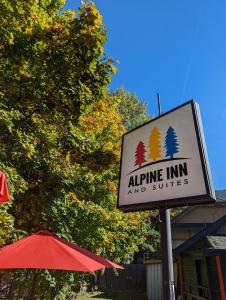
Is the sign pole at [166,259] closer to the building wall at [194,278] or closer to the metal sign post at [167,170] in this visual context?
the metal sign post at [167,170]

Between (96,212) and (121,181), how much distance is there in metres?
6.78

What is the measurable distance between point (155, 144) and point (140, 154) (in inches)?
15.5

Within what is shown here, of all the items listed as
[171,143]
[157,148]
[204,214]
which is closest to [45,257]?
[157,148]

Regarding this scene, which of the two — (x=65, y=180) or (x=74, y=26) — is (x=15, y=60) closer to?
(x=74, y=26)

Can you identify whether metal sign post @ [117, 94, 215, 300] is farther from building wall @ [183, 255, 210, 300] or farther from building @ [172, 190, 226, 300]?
building wall @ [183, 255, 210, 300]

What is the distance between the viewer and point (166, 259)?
5.05 metres

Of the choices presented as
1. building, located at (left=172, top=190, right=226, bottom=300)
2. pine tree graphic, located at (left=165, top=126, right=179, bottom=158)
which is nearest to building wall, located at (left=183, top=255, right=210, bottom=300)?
building, located at (left=172, top=190, right=226, bottom=300)

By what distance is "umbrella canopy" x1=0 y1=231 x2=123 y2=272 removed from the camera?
4875mm

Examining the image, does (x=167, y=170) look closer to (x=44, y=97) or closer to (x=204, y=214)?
(x=44, y=97)

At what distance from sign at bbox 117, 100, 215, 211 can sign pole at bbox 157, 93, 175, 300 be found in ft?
0.76

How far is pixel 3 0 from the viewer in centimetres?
670

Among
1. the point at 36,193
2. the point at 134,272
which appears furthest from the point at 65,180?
the point at 134,272

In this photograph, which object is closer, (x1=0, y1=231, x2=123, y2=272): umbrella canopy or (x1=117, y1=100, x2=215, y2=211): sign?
(x1=0, y1=231, x2=123, y2=272): umbrella canopy

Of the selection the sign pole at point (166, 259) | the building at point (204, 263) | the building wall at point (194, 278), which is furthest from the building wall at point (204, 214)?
the sign pole at point (166, 259)
